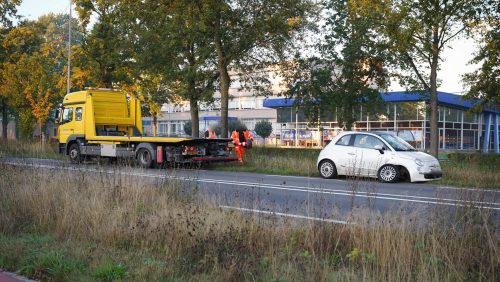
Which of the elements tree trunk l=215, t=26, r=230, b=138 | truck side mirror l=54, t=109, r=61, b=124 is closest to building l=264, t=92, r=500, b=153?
tree trunk l=215, t=26, r=230, b=138

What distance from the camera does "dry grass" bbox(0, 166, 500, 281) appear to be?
484 centimetres

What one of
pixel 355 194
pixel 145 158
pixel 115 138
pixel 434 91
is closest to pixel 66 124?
pixel 115 138

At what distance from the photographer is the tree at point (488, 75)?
21.5 m

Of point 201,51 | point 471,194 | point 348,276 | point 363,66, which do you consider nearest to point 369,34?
point 363,66

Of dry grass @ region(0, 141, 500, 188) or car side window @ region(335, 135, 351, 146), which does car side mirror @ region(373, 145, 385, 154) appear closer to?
car side window @ region(335, 135, 351, 146)

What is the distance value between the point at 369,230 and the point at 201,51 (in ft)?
68.2

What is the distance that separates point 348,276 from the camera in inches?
180

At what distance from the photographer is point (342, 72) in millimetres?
27719

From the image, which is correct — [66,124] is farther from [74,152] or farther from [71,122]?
[74,152]

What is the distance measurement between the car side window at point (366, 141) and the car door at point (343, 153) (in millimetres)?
200

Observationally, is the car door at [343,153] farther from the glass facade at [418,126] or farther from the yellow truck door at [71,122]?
the glass facade at [418,126]

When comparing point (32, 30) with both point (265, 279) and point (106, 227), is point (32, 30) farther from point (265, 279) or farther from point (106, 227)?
point (265, 279)

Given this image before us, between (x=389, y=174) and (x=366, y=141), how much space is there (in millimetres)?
1293

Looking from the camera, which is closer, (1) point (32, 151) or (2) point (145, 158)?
(2) point (145, 158)
